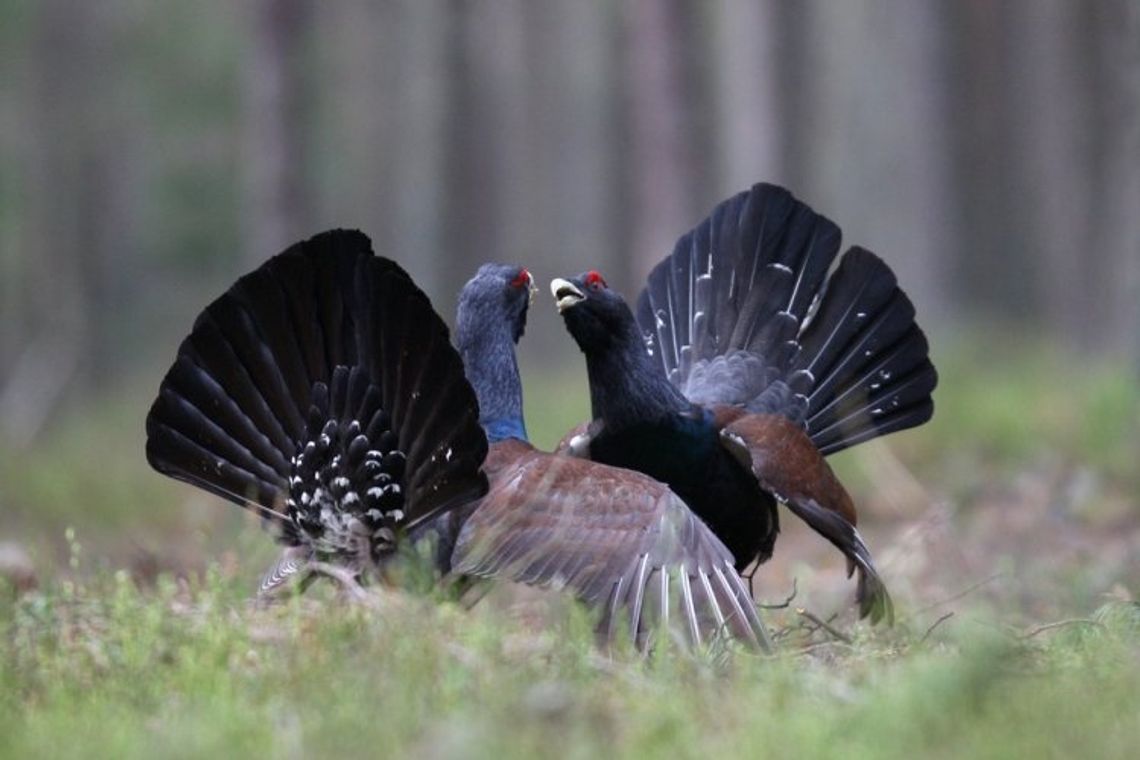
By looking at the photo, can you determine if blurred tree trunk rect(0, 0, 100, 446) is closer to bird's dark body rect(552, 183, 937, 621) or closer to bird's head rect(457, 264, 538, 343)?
bird's dark body rect(552, 183, 937, 621)

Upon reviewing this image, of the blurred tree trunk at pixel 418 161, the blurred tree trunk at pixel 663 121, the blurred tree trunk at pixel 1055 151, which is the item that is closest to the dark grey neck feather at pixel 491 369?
the blurred tree trunk at pixel 663 121

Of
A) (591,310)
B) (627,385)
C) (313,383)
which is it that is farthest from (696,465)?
(313,383)

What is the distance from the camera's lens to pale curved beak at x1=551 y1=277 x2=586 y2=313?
21.8 feet

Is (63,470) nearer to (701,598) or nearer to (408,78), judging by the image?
(701,598)

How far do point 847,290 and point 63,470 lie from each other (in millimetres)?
9500

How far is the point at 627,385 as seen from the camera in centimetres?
674

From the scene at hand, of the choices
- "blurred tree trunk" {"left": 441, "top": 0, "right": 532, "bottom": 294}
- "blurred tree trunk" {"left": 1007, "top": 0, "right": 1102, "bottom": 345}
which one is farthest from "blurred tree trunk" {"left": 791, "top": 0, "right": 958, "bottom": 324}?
"blurred tree trunk" {"left": 441, "top": 0, "right": 532, "bottom": 294}

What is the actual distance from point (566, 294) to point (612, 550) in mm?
1295

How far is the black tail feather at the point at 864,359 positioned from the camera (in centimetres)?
739

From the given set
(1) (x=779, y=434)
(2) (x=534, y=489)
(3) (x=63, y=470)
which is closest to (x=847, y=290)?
(1) (x=779, y=434)

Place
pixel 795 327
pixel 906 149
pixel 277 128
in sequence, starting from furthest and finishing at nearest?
pixel 906 149
pixel 277 128
pixel 795 327

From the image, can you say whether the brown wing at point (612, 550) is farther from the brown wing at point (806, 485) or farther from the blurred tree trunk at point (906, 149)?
the blurred tree trunk at point (906, 149)

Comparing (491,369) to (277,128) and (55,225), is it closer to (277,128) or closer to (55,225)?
(277,128)

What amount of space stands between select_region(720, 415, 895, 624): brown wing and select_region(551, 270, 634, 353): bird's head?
56 cm
